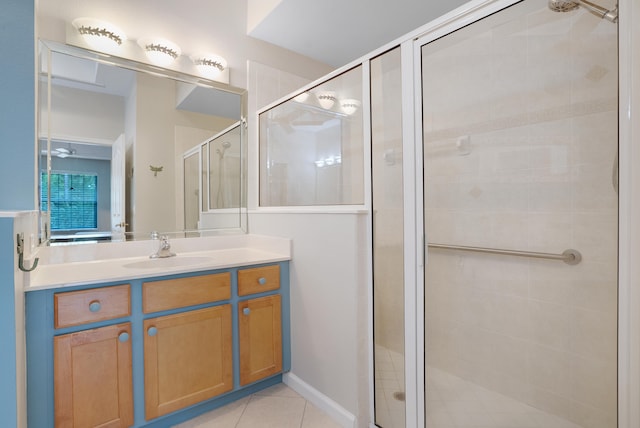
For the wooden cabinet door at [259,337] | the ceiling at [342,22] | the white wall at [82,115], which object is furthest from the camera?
the ceiling at [342,22]

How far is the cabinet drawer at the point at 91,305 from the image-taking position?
130 cm

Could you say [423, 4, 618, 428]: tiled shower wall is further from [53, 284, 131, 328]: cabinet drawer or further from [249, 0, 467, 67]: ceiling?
[53, 284, 131, 328]: cabinet drawer

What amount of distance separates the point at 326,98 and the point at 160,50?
3.65 ft

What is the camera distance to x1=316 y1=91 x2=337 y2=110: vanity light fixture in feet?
6.34

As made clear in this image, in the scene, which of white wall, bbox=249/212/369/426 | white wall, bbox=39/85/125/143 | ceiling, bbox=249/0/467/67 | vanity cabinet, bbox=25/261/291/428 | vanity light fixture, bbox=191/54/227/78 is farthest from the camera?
vanity light fixture, bbox=191/54/227/78

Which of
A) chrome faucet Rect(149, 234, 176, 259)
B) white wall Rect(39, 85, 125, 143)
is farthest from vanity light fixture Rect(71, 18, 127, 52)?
chrome faucet Rect(149, 234, 176, 259)

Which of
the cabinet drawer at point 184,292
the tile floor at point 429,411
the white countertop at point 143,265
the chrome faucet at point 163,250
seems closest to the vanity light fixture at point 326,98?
the white countertop at point 143,265

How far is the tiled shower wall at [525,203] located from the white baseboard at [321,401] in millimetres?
534

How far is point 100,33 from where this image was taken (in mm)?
1791

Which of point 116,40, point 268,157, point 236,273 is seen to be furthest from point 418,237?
point 116,40

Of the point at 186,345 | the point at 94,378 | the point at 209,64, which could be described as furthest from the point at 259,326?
the point at 209,64

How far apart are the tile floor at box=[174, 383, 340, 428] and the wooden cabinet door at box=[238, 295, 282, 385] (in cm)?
14

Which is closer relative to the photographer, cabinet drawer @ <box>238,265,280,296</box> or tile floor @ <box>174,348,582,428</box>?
tile floor @ <box>174,348,582,428</box>

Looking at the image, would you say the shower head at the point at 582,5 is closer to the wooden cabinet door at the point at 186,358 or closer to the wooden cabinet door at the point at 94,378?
the wooden cabinet door at the point at 186,358
